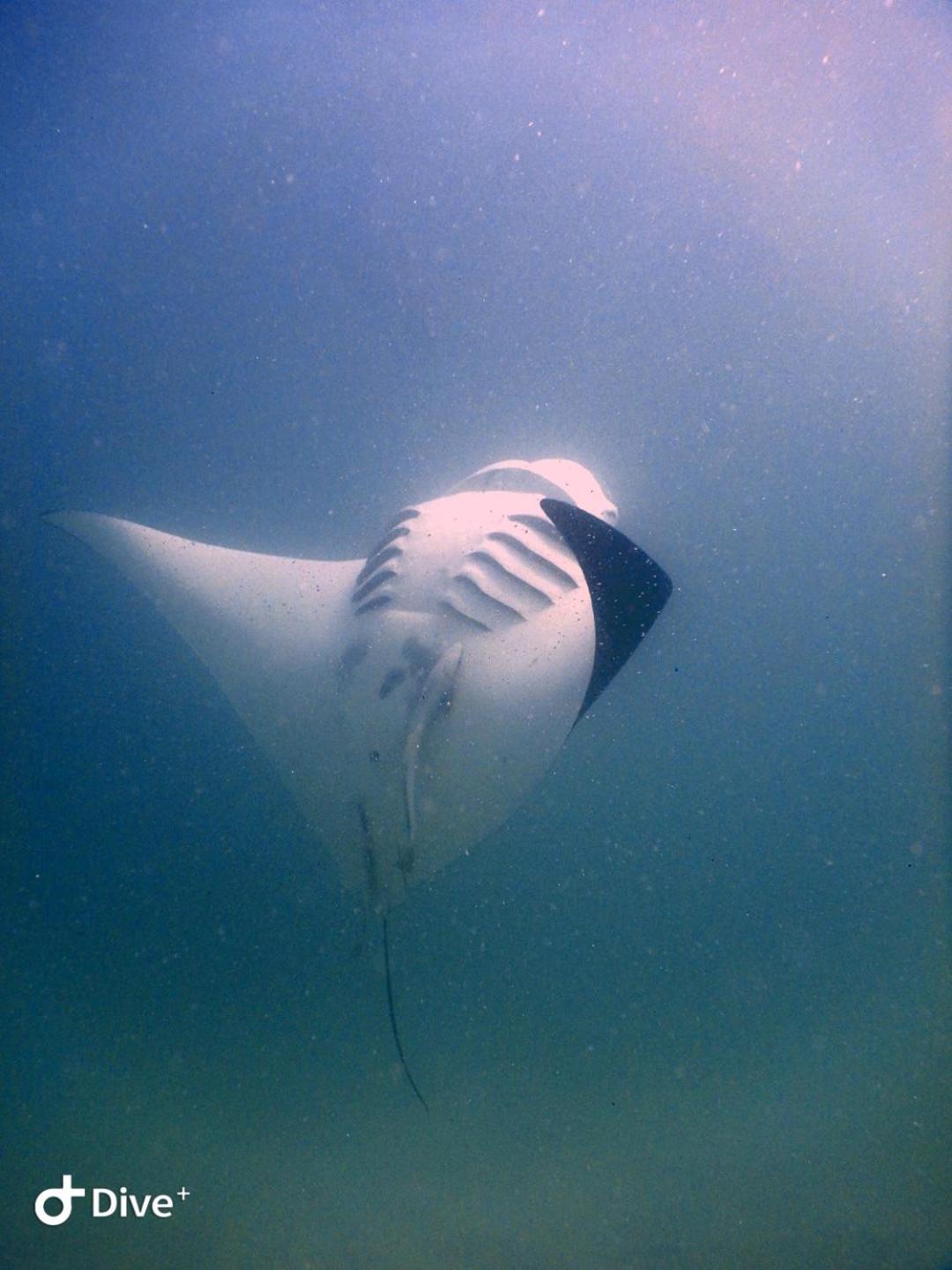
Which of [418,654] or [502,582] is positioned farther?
[502,582]

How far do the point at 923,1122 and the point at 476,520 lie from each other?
665 centimetres

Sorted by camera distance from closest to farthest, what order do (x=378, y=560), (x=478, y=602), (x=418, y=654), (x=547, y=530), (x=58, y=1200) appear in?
(x=418, y=654), (x=478, y=602), (x=378, y=560), (x=547, y=530), (x=58, y=1200)

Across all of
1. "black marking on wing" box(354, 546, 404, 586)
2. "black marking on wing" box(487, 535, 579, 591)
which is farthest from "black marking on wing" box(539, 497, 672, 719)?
"black marking on wing" box(354, 546, 404, 586)

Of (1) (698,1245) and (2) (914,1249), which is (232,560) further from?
(2) (914,1249)

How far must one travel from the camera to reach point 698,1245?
13.1 feet

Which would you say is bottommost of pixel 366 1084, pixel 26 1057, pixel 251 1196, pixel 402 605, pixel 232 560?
pixel 251 1196

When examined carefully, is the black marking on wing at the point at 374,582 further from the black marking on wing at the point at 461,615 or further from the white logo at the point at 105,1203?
the white logo at the point at 105,1203

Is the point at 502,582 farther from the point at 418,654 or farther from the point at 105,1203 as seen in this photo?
the point at 105,1203

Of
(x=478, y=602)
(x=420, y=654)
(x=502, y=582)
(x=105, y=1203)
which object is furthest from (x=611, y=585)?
(x=105, y=1203)

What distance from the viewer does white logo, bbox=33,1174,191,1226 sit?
153 inches

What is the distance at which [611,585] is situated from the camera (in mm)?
3320

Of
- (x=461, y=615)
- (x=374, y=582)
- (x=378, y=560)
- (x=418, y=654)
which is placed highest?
(x=378, y=560)

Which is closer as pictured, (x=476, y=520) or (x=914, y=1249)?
(x=476, y=520)

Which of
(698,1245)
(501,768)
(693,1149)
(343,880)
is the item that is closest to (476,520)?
(501,768)
